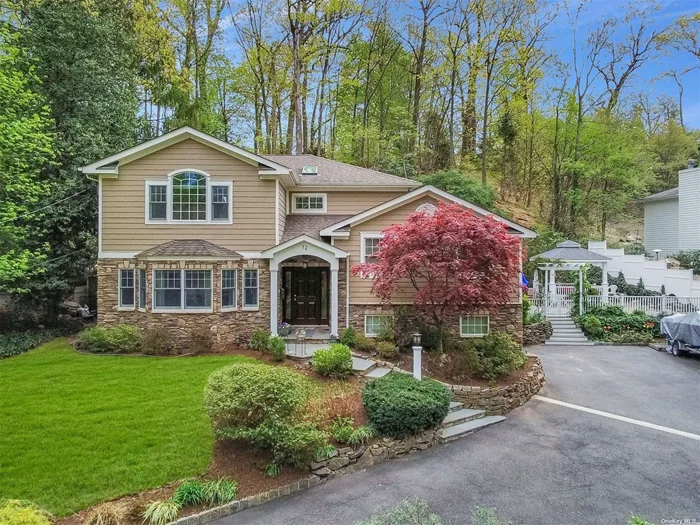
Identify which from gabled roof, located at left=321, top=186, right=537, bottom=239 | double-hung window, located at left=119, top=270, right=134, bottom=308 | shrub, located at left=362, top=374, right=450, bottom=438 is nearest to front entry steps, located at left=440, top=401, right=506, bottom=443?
shrub, located at left=362, top=374, right=450, bottom=438

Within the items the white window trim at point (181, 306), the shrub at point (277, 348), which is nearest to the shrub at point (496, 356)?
the shrub at point (277, 348)

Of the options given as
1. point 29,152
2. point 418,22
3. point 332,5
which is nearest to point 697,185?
point 418,22

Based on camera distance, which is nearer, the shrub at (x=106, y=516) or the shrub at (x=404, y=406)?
the shrub at (x=106, y=516)

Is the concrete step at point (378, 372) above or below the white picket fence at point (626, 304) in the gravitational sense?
below

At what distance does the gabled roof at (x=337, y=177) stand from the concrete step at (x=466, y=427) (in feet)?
31.9

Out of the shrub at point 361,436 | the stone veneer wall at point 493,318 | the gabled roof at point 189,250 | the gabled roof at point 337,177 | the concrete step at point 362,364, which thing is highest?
the gabled roof at point 337,177

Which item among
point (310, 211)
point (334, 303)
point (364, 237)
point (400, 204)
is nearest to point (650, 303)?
point (400, 204)

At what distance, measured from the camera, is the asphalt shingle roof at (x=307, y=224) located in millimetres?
15266

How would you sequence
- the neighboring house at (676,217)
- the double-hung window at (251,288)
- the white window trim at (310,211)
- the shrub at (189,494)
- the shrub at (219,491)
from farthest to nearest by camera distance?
the neighboring house at (676,217) < the white window trim at (310,211) < the double-hung window at (251,288) < the shrub at (219,491) < the shrub at (189,494)

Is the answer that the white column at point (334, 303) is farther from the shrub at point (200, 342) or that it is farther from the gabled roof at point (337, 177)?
the gabled roof at point (337, 177)

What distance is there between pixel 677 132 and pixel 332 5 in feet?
116

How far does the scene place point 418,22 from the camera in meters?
27.8

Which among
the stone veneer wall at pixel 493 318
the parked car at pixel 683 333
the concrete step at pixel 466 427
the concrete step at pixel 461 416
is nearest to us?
the concrete step at pixel 466 427

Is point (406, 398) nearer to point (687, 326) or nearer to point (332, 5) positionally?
point (687, 326)
